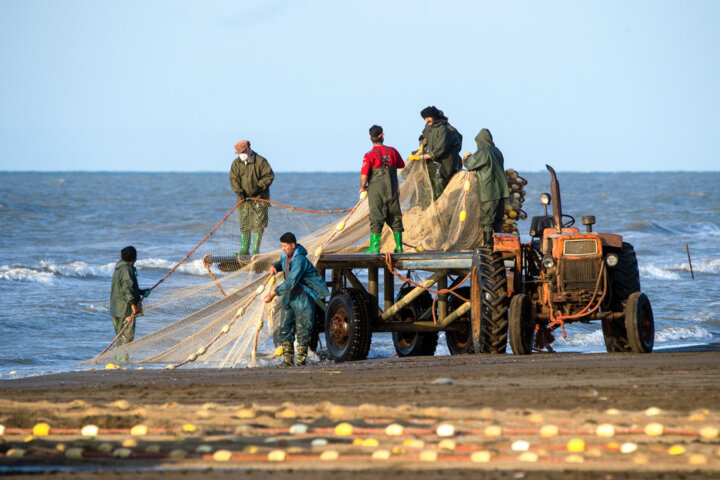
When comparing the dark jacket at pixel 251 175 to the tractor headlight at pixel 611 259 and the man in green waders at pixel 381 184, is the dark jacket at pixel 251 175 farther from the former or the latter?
the tractor headlight at pixel 611 259

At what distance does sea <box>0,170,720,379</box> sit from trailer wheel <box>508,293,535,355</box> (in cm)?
364

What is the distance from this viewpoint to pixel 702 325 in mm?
17062

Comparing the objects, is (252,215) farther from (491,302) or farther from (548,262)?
(548,262)

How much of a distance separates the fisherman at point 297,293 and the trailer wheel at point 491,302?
1659mm

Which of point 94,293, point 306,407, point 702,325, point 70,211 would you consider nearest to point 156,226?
point 70,211

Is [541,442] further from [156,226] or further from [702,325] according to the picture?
[156,226]

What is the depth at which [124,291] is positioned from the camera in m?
12.4

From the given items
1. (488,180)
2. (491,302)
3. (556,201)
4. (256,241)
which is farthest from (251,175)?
(556,201)

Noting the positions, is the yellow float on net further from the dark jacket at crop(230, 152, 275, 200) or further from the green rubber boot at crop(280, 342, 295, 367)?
the dark jacket at crop(230, 152, 275, 200)

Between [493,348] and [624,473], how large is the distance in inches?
246

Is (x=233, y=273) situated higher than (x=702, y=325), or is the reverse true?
(x=233, y=273)

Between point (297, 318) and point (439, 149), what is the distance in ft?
10.3

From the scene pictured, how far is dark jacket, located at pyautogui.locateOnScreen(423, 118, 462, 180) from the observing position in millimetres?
12758

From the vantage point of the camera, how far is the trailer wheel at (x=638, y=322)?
10.1m
